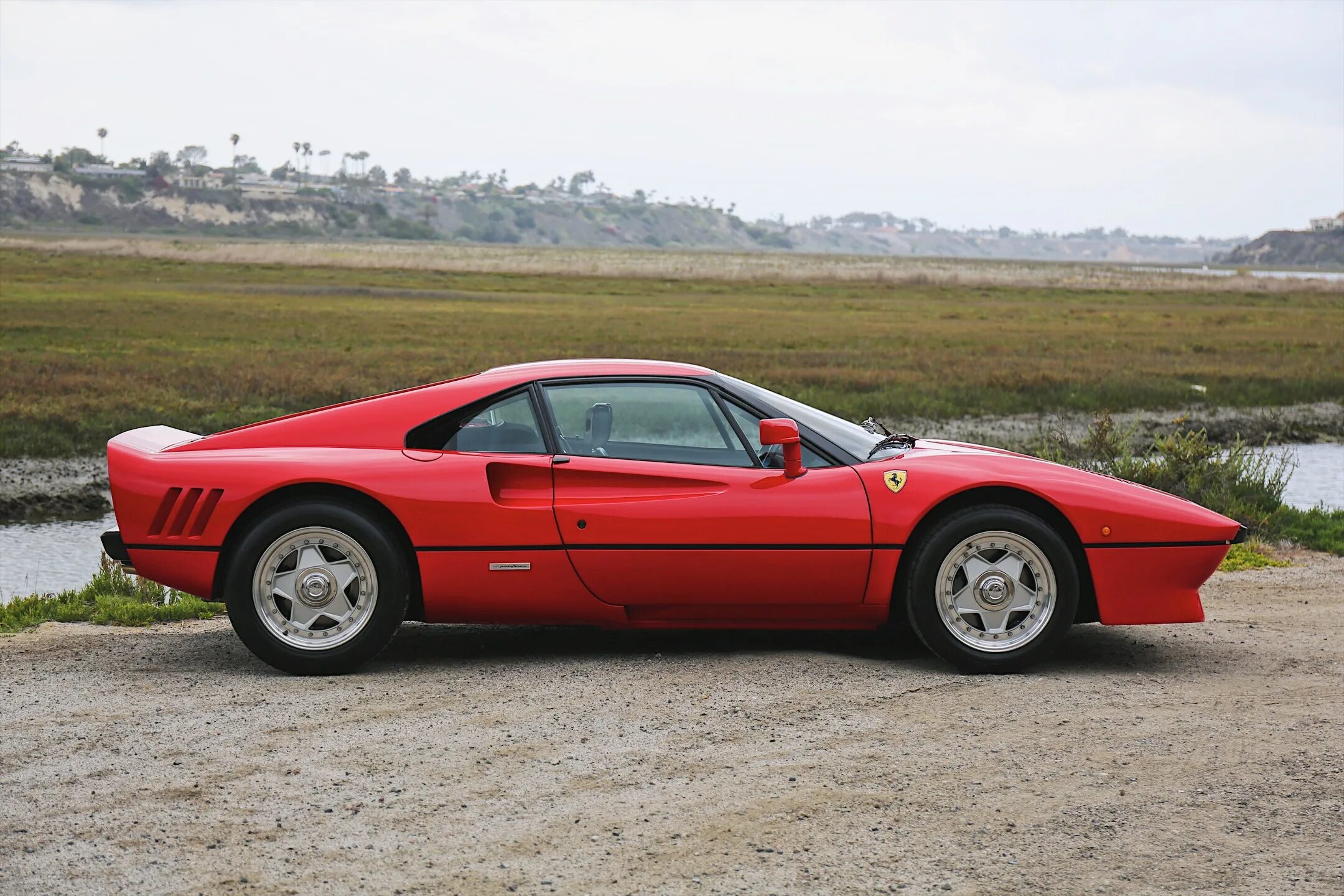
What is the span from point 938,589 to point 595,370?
1.79 metres

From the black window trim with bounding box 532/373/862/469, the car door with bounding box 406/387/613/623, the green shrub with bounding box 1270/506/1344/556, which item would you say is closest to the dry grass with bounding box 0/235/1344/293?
the green shrub with bounding box 1270/506/1344/556

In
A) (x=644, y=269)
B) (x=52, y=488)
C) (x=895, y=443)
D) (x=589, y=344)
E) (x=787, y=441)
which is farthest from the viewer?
(x=644, y=269)

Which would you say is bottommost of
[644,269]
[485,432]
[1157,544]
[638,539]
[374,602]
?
[374,602]

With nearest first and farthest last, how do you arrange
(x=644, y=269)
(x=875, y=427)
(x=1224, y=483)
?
(x=875, y=427) < (x=1224, y=483) < (x=644, y=269)

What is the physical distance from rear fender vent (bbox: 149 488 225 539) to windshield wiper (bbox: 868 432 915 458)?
289cm

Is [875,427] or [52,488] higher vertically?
[875,427]

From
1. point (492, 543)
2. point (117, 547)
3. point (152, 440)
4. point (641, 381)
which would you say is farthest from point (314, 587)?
point (641, 381)

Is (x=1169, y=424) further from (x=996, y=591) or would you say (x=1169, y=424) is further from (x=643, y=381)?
(x=643, y=381)

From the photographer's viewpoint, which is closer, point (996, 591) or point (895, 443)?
point (996, 591)

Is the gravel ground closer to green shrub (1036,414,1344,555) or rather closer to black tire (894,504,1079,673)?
black tire (894,504,1079,673)

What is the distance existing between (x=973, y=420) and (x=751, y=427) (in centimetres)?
1351

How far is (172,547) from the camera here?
558 cm

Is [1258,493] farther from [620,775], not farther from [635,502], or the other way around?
[620,775]

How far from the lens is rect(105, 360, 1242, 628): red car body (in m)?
5.54
